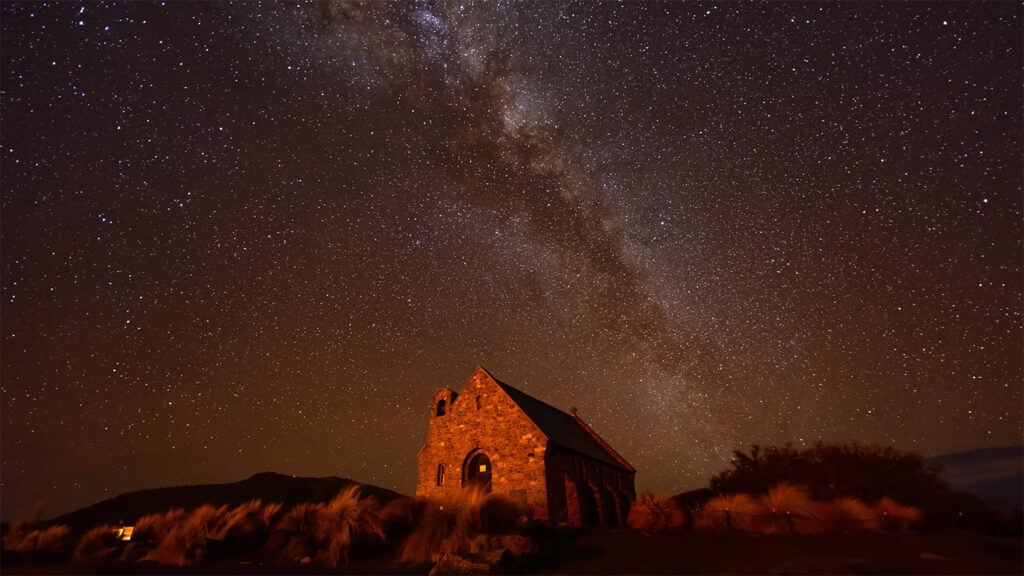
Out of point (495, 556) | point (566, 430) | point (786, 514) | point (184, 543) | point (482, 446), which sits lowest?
point (495, 556)

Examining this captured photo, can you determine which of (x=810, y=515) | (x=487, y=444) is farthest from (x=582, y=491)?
(x=810, y=515)

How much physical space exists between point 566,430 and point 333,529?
66.4 feet

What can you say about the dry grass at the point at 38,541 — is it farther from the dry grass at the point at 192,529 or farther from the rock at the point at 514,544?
the rock at the point at 514,544

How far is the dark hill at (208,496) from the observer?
1272 inches

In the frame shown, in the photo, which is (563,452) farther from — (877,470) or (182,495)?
(182,495)

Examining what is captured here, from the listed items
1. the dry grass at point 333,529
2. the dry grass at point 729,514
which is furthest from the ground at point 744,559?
the dry grass at point 729,514

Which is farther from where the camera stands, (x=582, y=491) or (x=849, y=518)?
(x=582, y=491)

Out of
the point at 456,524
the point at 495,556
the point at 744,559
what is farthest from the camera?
the point at 456,524

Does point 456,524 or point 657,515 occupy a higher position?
point 657,515

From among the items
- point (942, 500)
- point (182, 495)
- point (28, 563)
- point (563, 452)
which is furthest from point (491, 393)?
point (182, 495)

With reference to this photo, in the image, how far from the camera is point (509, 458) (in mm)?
26328

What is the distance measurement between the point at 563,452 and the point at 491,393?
4.95 m

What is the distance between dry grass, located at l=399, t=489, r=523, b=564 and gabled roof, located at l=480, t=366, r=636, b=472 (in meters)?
8.47

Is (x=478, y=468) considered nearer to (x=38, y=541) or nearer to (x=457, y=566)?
(x=457, y=566)
